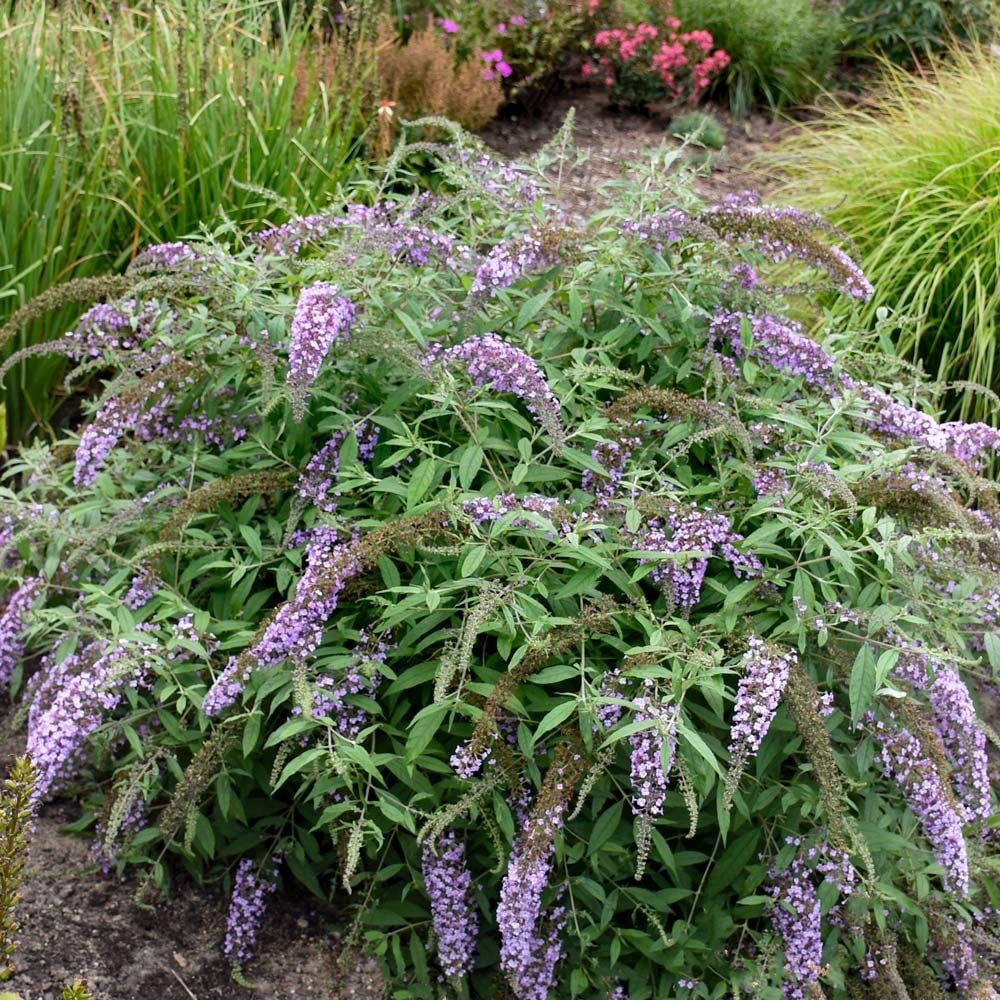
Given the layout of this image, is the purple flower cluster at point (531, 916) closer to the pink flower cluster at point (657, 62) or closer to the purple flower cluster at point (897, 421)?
the purple flower cluster at point (897, 421)

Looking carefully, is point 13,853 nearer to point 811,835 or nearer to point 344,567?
point 344,567

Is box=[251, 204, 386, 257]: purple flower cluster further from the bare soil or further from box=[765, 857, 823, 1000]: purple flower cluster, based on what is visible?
box=[765, 857, 823, 1000]: purple flower cluster

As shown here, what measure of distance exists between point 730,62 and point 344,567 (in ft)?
25.9

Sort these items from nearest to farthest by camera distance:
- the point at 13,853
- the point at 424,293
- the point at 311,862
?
the point at 13,853 → the point at 311,862 → the point at 424,293

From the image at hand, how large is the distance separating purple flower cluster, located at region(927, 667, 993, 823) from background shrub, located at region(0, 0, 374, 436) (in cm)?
307

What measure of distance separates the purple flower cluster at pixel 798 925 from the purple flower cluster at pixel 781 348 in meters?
1.24

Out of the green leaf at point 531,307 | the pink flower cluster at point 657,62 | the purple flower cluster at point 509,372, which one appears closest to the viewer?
the purple flower cluster at point 509,372

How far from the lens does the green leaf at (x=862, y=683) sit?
270 cm

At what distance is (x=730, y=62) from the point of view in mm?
9547

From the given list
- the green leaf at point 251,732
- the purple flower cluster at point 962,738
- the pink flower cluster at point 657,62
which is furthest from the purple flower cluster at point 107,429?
the pink flower cluster at point 657,62

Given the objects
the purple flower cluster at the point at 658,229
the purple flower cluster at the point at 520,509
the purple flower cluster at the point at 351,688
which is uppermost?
the purple flower cluster at the point at 658,229

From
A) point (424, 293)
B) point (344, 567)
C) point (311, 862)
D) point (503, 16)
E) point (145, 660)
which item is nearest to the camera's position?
point (344, 567)

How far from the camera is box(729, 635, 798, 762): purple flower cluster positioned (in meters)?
2.53

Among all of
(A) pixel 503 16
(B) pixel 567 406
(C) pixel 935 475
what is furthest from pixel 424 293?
(A) pixel 503 16
